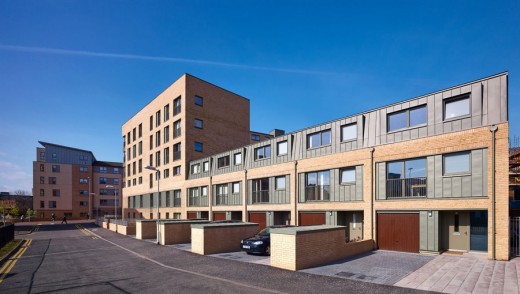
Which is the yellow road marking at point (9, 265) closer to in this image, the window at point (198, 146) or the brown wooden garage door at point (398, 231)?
the brown wooden garage door at point (398, 231)

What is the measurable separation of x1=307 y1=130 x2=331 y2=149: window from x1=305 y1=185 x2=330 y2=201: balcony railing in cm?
304

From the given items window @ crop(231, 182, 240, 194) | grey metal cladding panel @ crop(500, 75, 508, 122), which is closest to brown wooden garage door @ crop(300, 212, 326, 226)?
window @ crop(231, 182, 240, 194)

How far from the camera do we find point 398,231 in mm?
16891

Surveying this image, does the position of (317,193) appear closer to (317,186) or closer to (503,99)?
(317,186)

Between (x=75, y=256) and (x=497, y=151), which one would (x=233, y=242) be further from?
(x=497, y=151)

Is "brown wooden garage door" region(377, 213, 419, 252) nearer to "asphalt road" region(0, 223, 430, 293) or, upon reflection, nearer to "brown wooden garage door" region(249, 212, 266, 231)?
"asphalt road" region(0, 223, 430, 293)

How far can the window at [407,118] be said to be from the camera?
655 inches

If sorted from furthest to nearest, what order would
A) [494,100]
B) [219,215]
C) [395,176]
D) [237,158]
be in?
[219,215] < [237,158] < [395,176] < [494,100]

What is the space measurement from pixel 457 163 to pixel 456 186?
117cm

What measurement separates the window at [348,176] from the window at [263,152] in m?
7.81

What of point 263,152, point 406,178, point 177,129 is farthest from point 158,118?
point 406,178

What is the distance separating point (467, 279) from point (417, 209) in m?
5.66

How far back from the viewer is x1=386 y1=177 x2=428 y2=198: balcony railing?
16284 mm

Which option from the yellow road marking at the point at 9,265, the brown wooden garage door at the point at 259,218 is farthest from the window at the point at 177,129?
the yellow road marking at the point at 9,265
